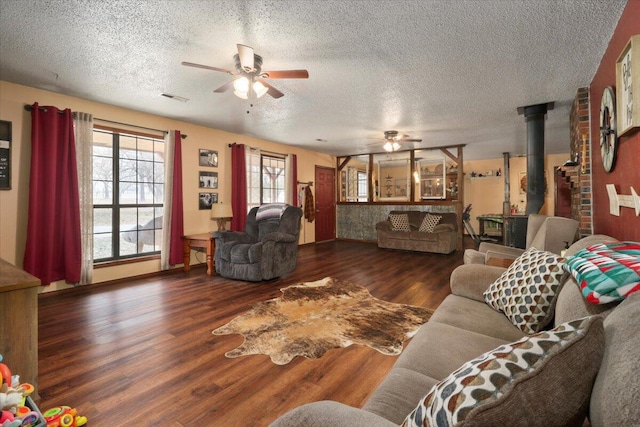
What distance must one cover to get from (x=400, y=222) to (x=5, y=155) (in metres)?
6.81

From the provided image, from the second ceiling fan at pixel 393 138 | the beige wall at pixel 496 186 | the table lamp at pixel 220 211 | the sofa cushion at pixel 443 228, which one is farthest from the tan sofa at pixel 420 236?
the table lamp at pixel 220 211

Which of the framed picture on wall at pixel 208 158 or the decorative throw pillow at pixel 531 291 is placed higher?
the framed picture on wall at pixel 208 158

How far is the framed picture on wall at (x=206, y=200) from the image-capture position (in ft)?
17.7

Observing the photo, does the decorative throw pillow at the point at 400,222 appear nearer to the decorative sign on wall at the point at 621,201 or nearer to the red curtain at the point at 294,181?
the red curtain at the point at 294,181

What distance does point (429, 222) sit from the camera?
685 cm

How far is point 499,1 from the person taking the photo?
2.06m

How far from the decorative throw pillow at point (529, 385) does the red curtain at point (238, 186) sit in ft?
18.0

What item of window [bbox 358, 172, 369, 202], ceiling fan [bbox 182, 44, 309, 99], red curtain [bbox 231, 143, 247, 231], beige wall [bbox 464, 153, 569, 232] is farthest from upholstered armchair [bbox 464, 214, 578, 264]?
beige wall [bbox 464, 153, 569, 232]

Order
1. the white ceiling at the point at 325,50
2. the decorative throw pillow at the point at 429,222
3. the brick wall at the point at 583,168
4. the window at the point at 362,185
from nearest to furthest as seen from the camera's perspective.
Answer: the white ceiling at the point at 325,50 → the brick wall at the point at 583,168 → the decorative throw pillow at the point at 429,222 → the window at the point at 362,185

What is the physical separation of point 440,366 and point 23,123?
192 inches

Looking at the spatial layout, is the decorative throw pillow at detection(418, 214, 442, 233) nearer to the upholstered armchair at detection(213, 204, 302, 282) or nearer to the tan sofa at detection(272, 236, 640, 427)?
the upholstered armchair at detection(213, 204, 302, 282)

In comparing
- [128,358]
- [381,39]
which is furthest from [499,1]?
[128,358]

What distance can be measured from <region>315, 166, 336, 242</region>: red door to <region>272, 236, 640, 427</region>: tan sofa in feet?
20.3

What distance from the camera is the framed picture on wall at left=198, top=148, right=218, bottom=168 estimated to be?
539 cm
